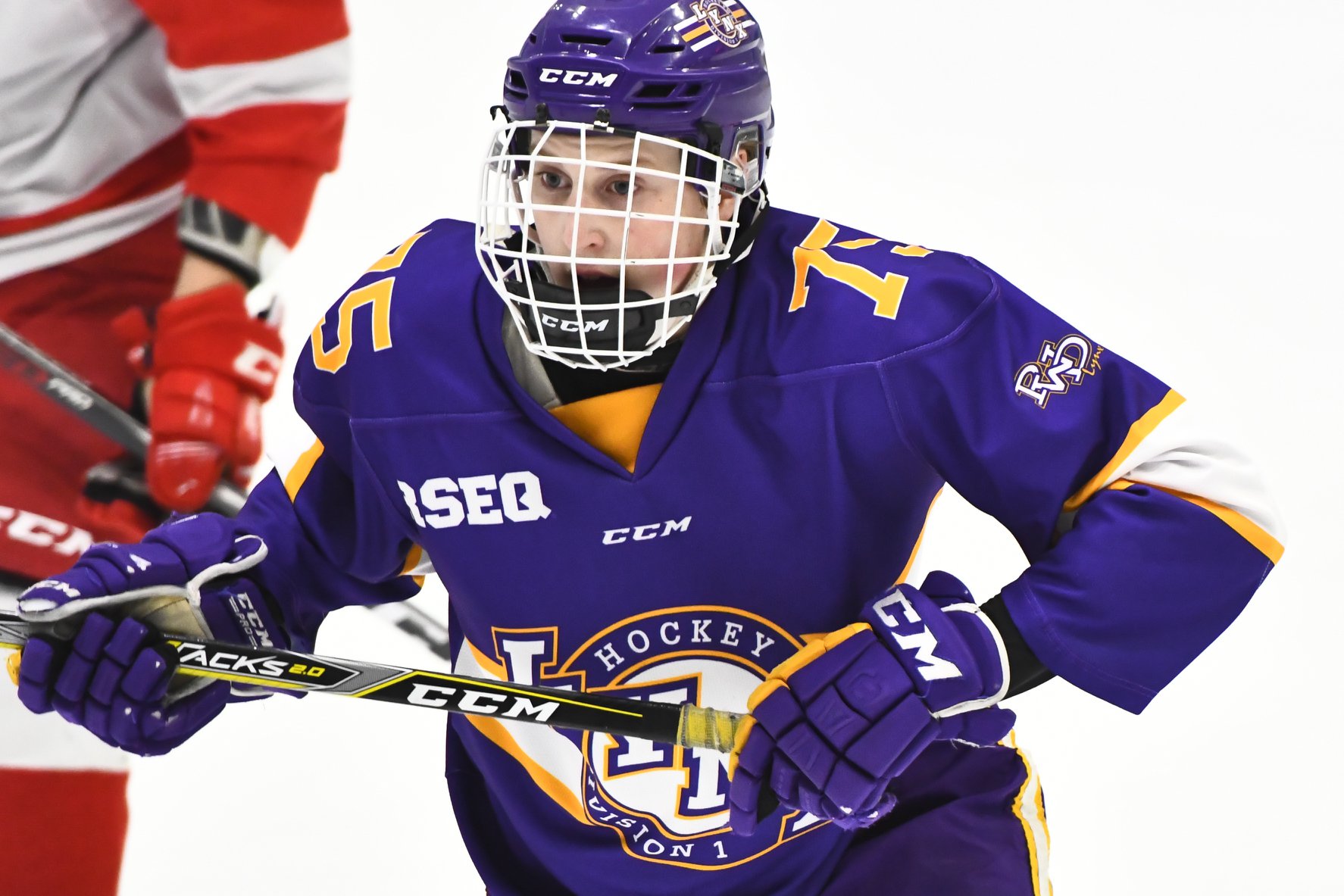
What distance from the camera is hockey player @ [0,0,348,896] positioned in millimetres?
2674

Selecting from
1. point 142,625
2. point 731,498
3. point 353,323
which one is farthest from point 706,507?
point 142,625

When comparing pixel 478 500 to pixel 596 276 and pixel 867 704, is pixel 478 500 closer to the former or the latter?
pixel 596 276

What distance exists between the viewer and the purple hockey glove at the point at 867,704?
1.73 m

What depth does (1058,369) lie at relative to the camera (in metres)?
1.79

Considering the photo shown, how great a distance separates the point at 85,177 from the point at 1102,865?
6.29ft

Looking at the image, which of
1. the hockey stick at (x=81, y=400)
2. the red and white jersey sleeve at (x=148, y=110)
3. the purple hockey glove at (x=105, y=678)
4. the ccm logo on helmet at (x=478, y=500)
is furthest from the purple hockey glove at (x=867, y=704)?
the red and white jersey sleeve at (x=148, y=110)

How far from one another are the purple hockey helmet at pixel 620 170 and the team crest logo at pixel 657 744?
0.32 meters

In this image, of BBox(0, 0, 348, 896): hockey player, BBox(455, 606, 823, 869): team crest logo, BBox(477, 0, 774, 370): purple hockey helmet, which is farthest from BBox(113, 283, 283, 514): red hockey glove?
BBox(477, 0, 774, 370): purple hockey helmet

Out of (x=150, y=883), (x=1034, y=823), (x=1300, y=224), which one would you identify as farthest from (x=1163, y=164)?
(x=150, y=883)

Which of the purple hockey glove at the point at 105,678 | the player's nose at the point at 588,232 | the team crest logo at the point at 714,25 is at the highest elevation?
the team crest logo at the point at 714,25

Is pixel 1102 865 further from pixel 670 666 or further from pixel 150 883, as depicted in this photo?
pixel 150 883

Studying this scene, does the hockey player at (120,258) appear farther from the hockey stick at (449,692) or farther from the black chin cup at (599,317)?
the black chin cup at (599,317)

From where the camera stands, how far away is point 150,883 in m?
3.05

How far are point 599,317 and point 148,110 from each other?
1350mm
